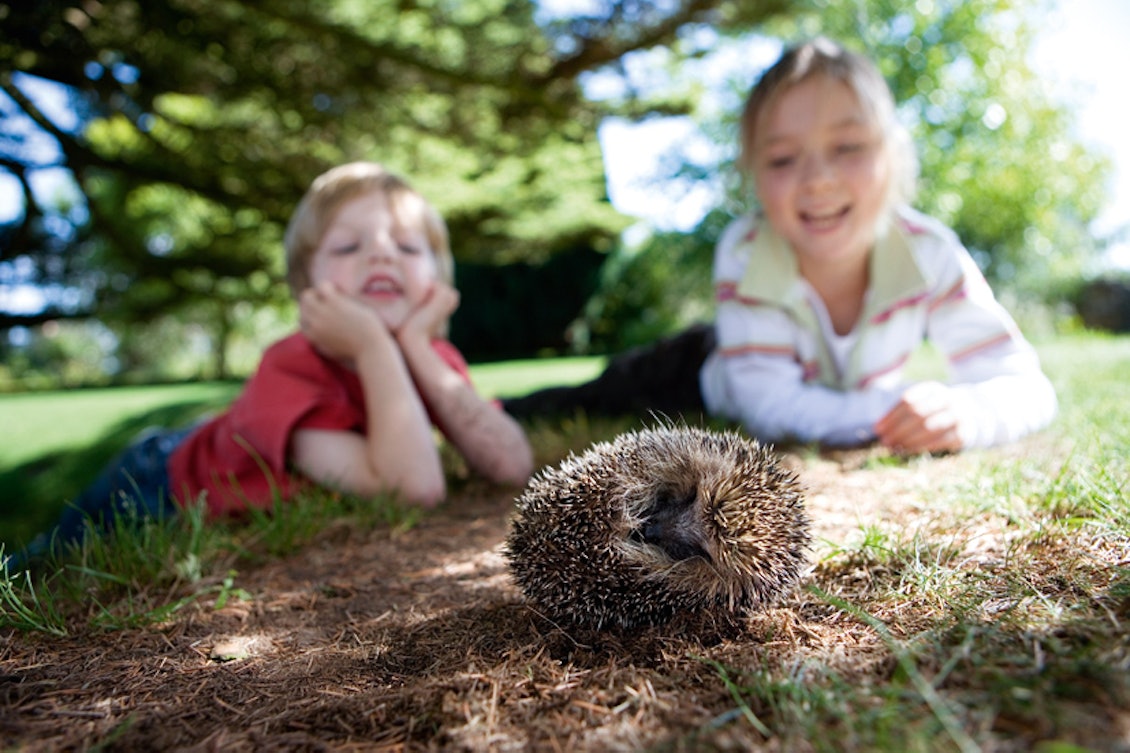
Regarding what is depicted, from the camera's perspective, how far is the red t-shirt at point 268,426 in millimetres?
3260

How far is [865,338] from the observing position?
4.18 metres

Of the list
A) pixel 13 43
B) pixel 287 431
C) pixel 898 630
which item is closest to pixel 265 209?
pixel 13 43

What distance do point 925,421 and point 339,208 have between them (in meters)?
3.08

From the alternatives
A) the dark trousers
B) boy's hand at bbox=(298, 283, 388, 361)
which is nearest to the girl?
the dark trousers

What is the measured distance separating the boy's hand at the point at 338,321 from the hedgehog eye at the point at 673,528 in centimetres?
192

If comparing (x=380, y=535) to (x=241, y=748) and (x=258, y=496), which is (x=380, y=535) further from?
(x=241, y=748)

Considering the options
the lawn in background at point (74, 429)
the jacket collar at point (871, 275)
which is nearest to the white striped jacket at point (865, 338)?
the jacket collar at point (871, 275)

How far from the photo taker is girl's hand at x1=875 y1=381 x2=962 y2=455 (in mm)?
3295

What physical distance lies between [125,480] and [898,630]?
12.5 feet

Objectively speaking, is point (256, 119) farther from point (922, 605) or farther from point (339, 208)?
point (922, 605)

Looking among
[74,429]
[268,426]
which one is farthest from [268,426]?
[74,429]

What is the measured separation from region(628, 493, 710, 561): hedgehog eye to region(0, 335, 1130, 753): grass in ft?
0.80

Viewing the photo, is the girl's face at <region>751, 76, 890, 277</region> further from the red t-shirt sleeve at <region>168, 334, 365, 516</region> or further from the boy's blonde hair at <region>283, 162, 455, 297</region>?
the red t-shirt sleeve at <region>168, 334, 365, 516</region>

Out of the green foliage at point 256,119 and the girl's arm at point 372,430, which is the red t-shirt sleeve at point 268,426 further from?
the green foliage at point 256,119
